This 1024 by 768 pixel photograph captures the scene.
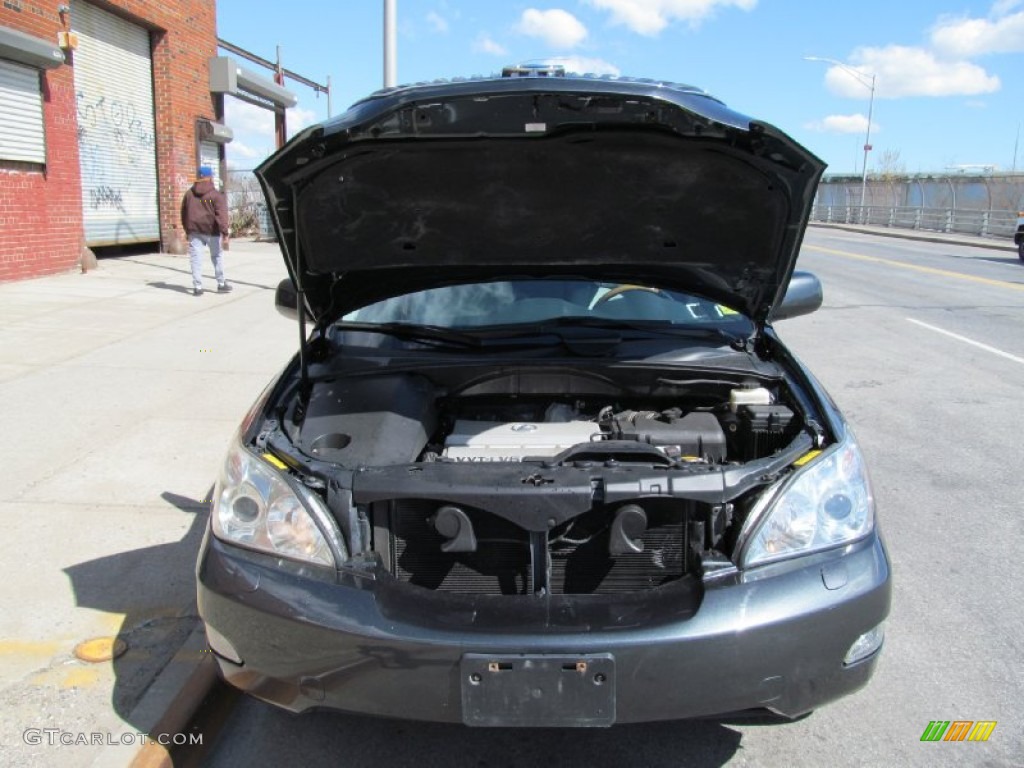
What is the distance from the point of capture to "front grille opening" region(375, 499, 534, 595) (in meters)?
2.50

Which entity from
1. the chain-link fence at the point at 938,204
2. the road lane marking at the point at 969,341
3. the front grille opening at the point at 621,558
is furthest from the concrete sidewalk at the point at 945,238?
the front grille opening at the point at 621,558

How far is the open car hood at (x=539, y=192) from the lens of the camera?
2.61 m

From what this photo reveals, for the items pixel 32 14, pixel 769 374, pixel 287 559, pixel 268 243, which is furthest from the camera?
pixel 268 243

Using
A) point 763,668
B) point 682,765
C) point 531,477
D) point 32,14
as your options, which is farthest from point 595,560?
point 32,14

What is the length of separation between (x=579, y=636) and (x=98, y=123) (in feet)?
49.3

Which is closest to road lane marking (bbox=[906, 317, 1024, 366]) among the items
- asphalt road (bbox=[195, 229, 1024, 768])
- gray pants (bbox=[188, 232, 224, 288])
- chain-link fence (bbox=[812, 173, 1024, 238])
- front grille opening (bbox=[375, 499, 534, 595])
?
asphalt road (bbox=[195, 229, 1024, 768])

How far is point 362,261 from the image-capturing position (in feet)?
11.5

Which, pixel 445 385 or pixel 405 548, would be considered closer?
pixel 405 548

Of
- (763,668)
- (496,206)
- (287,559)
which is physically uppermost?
(496,206)

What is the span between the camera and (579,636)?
2174mm

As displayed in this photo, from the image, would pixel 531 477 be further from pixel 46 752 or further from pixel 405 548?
pixel 46 752

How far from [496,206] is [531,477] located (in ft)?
4.23

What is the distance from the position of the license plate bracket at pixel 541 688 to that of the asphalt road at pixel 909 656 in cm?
49

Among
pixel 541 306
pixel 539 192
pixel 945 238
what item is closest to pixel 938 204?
pixel 945 238
